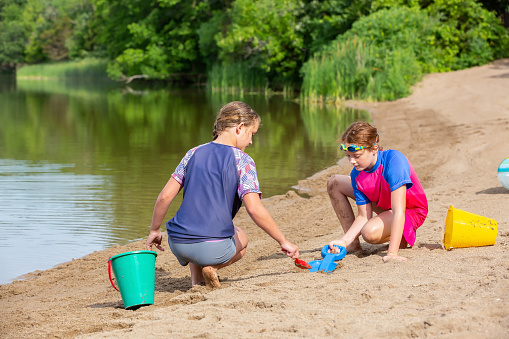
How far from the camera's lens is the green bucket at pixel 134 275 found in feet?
14.0

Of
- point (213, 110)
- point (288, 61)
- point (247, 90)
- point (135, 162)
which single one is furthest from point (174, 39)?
point (135, 162)

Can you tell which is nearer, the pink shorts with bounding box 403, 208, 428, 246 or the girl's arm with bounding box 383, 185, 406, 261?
the girl's arm with bounding box 383, 185, 406, 261

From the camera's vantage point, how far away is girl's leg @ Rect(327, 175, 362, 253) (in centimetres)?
553

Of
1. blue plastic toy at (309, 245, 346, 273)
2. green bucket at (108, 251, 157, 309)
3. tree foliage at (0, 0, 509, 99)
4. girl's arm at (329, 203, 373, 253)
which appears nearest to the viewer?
green bucket at (108, 251, 157, 309)

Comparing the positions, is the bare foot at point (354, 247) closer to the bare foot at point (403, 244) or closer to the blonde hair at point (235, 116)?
the bare foot at point (403, 244)

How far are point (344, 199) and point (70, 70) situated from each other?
57.7 m

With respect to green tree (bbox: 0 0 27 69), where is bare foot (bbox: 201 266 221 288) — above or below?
below

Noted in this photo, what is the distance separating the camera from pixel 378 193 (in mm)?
5281

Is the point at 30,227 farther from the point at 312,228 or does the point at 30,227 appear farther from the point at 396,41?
the point at 396,41

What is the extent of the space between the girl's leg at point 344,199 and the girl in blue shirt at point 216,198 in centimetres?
117

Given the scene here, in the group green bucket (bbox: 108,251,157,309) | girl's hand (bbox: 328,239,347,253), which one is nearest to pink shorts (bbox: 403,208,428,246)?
girl's hand (bbox: 328,239,347,253)

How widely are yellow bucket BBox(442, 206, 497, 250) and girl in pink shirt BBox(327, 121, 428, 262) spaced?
29cm

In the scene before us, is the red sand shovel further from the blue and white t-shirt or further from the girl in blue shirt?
the blue and white t-shirt

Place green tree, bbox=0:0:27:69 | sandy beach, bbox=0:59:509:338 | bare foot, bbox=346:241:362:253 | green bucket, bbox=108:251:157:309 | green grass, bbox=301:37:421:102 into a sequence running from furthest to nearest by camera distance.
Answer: green tree, bbox=0:0:27:69 → green grass, bbox=301:37:421:102 → bare foot, bbox=346:241:362:253 → green bucket, bbox=108:251:157:309 → sandy beach, bbox=0:59:509:338
